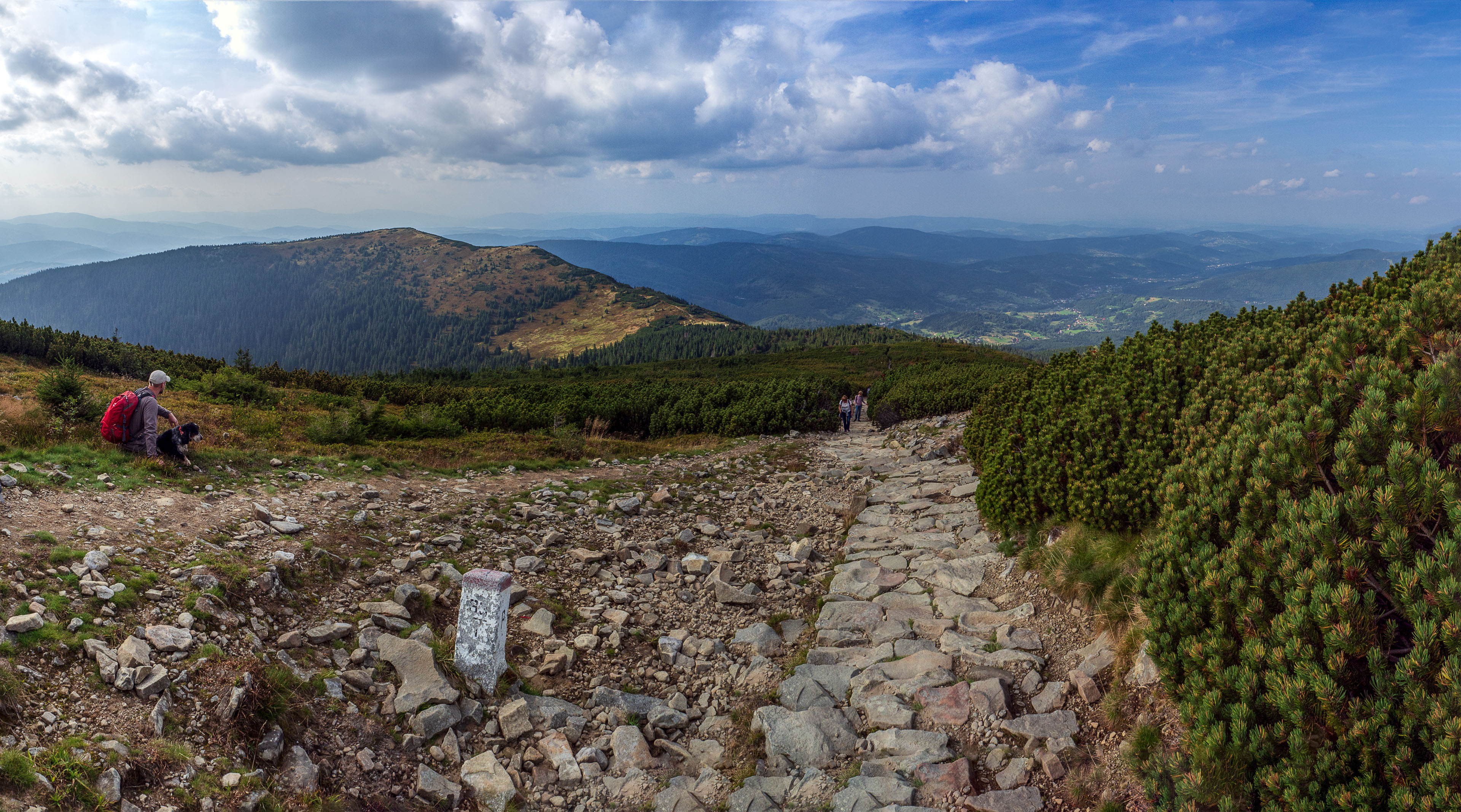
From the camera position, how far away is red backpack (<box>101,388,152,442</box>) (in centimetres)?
980

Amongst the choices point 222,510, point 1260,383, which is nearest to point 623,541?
point 222,510

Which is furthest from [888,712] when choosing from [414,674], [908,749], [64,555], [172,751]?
[64,555]

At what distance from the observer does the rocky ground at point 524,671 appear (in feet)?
15.0

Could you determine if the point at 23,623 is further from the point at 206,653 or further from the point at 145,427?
the point at 145,427

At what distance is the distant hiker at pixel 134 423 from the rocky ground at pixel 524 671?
5.57 ft

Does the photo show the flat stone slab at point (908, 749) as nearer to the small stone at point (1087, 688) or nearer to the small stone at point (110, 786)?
the small stone at point (1087, 688)

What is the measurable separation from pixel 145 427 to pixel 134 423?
16 cm

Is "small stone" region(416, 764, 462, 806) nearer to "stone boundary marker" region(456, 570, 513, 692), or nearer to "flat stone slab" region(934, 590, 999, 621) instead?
"stone boundary marker" region(456, 570, 513, 692)

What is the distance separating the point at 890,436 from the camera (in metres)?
20.9

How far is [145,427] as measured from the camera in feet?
32.6

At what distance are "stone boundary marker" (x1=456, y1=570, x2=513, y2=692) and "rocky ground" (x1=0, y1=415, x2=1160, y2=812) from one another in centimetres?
13

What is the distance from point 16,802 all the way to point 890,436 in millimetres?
19625

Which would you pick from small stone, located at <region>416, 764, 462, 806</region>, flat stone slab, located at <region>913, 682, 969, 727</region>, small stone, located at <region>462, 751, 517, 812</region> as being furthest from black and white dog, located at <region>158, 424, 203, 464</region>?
flat stone slab, located at <region>913, 682, 969, 727</region>

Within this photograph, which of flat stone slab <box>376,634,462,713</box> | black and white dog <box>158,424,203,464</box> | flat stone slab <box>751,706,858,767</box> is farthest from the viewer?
black and white dog <box>158,424,203,464</box>
